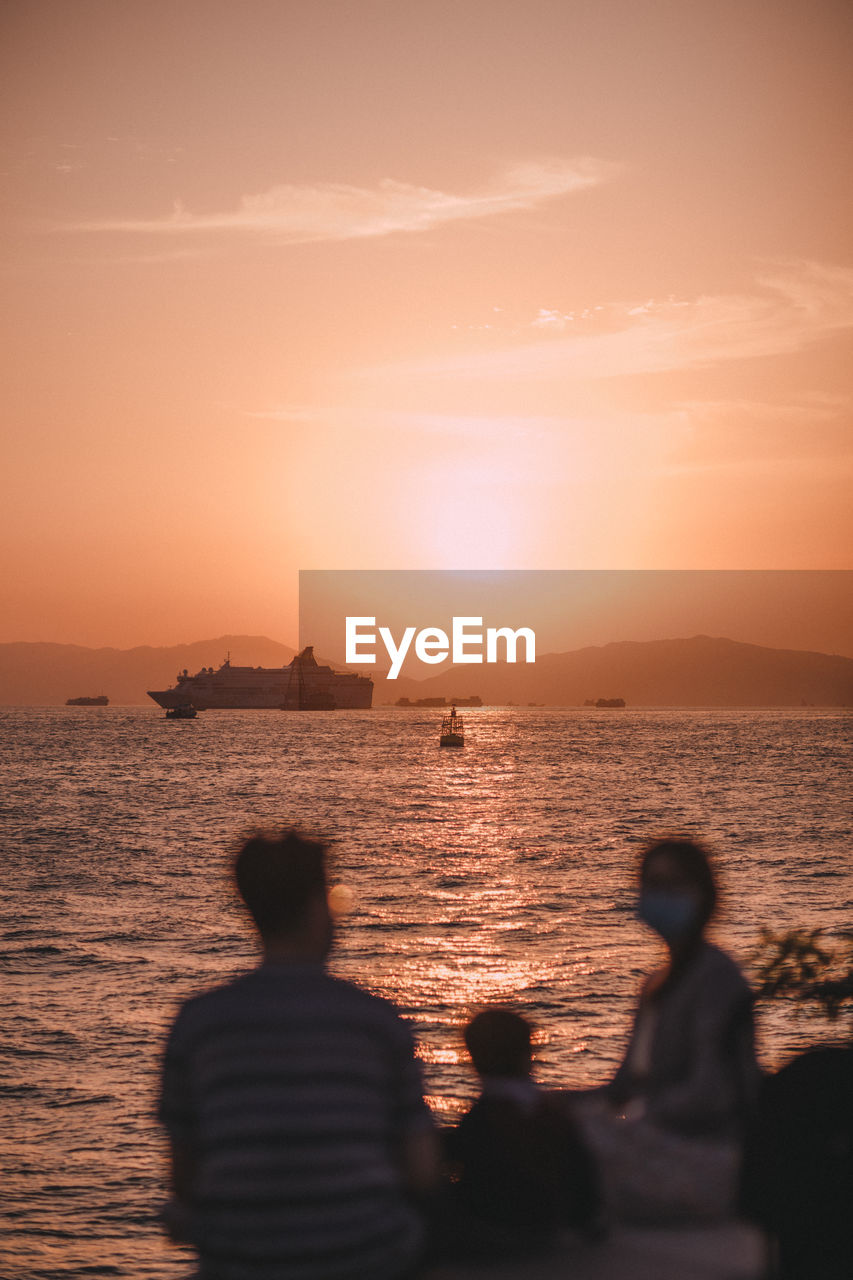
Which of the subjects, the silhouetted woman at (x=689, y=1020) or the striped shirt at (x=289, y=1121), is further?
the silhouetted woman at (x=689, y=1020)

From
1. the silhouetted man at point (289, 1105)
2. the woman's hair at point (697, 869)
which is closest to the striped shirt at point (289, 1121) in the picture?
the silhouetted man at point (289, 1105)

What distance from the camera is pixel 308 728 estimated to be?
18288cm

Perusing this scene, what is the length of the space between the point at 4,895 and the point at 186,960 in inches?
500

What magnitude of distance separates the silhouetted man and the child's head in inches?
36.6

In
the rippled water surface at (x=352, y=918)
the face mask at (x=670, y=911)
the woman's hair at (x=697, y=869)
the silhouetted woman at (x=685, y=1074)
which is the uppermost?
the woman's hair at (x=697, y=869)

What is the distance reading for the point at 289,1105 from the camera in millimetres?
2842

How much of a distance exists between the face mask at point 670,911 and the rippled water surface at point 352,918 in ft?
25.4

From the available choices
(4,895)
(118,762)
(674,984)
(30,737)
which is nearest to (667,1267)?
(674,984)

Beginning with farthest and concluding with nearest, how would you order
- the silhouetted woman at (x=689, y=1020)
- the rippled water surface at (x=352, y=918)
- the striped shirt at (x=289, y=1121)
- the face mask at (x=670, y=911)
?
1. the rippled water surface at (x=352, y=918)
2. the face mask at (x=670, y=911)
3. the silhouetted woman at (x=689, y=1020)
4. the striped shirt at (x=289, y=1121)

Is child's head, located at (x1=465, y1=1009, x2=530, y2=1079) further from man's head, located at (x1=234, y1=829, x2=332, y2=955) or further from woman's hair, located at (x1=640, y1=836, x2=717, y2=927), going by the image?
man's head, located at (x1=234, y1=829, x2=332, y2=955)

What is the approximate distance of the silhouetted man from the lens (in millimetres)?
2838

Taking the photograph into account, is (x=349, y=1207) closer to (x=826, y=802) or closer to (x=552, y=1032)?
(x=552, y=1032)

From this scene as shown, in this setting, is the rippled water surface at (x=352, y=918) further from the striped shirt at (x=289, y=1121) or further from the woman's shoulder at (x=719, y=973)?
the striped shirt at (x=289, y=1121)

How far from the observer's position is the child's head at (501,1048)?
3.85 m
